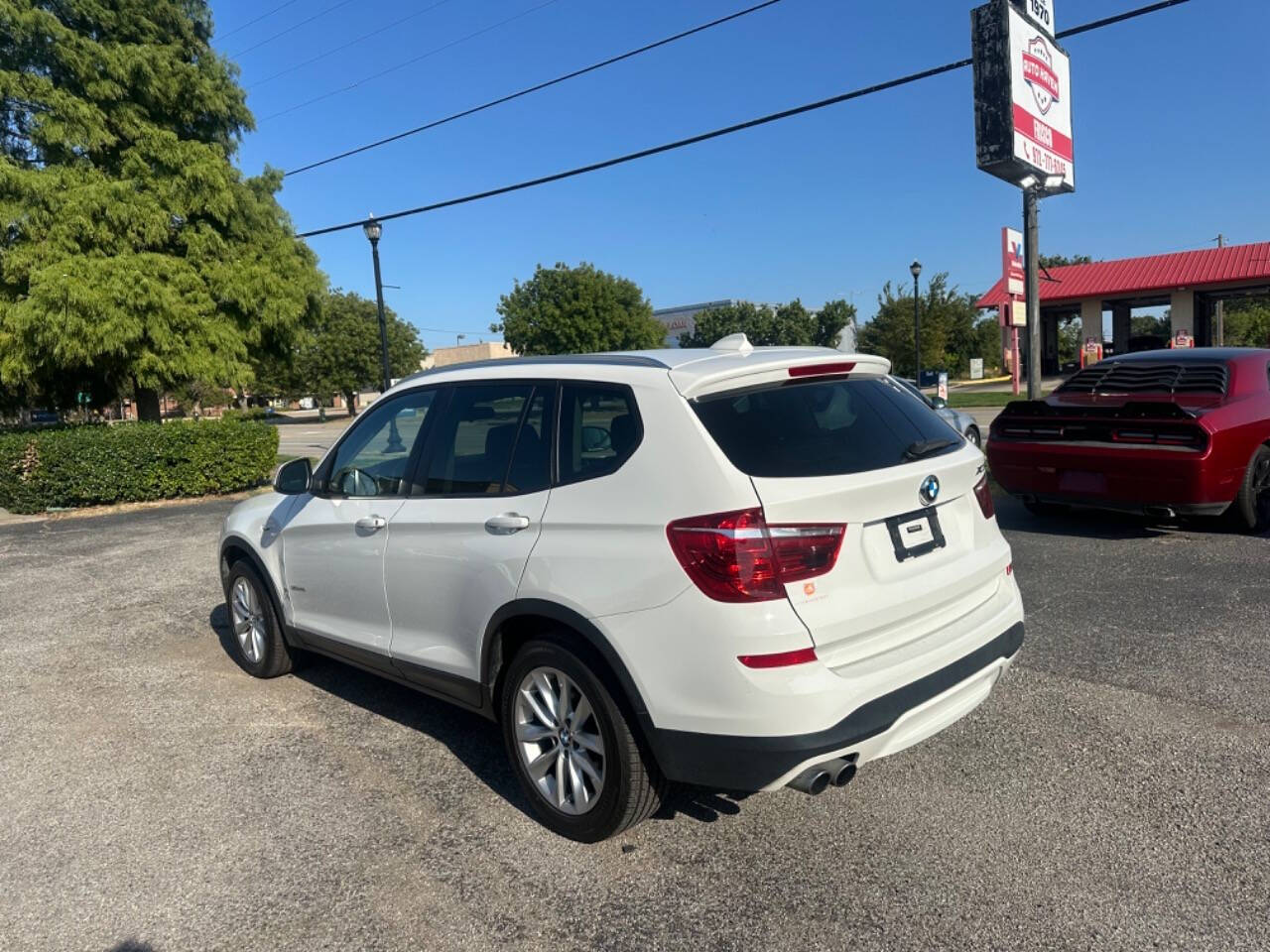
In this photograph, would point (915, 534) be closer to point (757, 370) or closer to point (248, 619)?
point (757, 370)

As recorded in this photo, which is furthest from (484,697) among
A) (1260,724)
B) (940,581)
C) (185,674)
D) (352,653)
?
(1260,724)

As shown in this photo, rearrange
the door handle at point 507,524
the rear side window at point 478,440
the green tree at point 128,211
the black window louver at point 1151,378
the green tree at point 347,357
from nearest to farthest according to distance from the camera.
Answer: the door handle at point 507,524, the rear side window at point 478,440, the black window louver at point 1151,378, the green tree at point 128,211, the green tree at point 347,357

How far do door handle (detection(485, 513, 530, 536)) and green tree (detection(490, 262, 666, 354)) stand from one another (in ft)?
166

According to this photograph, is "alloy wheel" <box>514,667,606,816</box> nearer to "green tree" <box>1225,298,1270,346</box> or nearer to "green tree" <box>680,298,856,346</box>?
"green tree" <box>680,298,856,346</box>

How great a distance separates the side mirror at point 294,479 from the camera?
185 inches

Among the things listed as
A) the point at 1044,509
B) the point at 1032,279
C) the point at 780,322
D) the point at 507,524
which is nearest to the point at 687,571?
the point at 507,524

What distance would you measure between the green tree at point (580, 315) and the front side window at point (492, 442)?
4998 centimetres

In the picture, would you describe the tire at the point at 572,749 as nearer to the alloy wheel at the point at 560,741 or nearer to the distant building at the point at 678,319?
the alloy wheel at the point at 560,741

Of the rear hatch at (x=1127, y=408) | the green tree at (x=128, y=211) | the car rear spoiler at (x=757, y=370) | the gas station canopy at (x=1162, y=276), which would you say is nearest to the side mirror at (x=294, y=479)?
the car rear spoiler at (x=757, y=370)

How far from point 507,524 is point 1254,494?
6.82 meters

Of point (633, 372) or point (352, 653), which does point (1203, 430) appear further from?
point (352, 653)

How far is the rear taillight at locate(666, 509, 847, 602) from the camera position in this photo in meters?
2.78

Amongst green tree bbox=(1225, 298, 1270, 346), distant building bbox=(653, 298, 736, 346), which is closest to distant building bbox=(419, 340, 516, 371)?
distant building bbox=(653, 298, 736, 346)

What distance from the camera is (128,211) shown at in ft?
46.4
